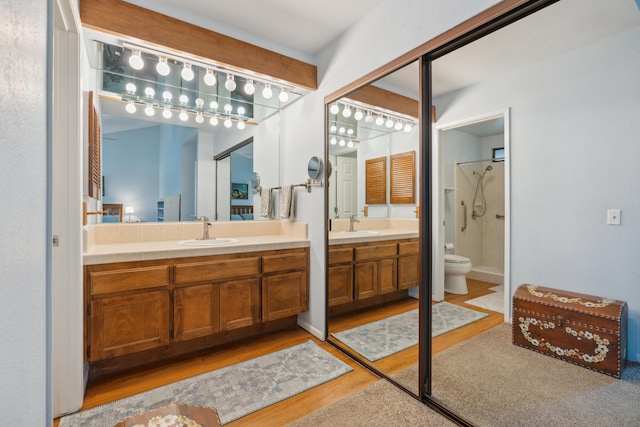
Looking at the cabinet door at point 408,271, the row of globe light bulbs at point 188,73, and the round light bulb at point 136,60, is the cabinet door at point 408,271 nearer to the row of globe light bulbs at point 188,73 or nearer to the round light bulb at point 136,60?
the row of globe light bulbs at point 188,73

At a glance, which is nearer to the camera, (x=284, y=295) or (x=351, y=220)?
(x=351, y=220)

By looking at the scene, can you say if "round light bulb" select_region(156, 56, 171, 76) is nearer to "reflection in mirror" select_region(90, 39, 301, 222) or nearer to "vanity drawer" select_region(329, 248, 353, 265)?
"reflection in mirror" select_region(90, 39, 301, 222)

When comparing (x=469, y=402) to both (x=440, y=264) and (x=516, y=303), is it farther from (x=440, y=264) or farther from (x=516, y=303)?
(x=440, y=264)

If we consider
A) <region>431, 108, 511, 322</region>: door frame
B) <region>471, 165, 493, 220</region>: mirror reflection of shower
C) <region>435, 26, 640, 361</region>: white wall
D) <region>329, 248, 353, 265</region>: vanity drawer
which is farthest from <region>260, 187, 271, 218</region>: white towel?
<region>435, 26, 640, 361</region>: white wall

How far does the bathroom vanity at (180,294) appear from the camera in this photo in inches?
75.0

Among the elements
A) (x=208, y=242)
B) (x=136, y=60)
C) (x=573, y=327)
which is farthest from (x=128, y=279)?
(x=573, y=327)

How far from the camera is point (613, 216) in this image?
4.55 feet

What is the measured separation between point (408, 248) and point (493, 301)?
2.03 ft

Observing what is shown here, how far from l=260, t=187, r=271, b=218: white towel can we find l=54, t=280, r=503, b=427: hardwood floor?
4.36ft

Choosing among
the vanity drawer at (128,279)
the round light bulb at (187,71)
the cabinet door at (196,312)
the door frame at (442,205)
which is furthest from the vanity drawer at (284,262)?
the round light bulb at (187,71)

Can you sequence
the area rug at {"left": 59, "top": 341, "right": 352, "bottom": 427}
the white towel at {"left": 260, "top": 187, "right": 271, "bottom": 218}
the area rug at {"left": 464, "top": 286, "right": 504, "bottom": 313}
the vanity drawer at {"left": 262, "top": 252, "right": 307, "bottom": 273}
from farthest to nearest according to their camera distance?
the white towel at {"left": 260, "top": 187, "right": 271, "bottom": 218} < the vanity drawer at {"left": 262, "top": 252, "right": 307, "bottom": 273} < the area rug at {"left": 464, "top": 286, "right": 504, "bottom": 313} < the area rug at {"left": 59, "top": 341, "right": 352, "bottom": 427}

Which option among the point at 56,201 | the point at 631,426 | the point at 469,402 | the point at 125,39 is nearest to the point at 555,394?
the point at 631,426

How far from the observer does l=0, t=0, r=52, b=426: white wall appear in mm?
560

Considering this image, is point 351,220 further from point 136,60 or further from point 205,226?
point 136,60
